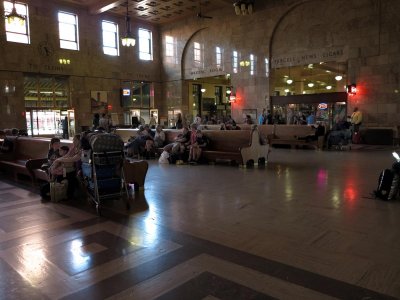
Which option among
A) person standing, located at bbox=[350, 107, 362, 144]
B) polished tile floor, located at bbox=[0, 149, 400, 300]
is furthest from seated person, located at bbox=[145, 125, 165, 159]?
person standing, located at bbox=[350, 107, 362, 144]

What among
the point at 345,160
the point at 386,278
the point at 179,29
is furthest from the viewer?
the point at 179,29

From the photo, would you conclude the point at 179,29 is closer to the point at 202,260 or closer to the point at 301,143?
the point at 301,143

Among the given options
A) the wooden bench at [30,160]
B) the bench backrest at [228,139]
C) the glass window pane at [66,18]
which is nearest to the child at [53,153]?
the wooden bench at [30,160]

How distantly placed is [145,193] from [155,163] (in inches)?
163

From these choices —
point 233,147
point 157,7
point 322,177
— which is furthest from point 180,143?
point 157,7

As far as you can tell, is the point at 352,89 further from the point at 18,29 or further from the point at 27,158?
the point at 18,29

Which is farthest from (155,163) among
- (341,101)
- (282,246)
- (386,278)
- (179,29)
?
(179,29)

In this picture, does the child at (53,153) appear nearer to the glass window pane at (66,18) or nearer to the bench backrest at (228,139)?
the bench backrest at (228,139)

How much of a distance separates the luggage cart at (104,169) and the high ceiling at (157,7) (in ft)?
51.5

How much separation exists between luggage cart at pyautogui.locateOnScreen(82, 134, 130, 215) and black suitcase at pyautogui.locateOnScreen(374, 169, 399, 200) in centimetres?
399

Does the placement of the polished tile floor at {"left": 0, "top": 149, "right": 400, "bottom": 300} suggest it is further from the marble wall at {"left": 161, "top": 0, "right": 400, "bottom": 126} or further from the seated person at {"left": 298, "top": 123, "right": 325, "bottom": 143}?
the marble wall at {"left": 161, "top": 0, "right": 400, "bottom": 126}

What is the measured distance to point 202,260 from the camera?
351 cm

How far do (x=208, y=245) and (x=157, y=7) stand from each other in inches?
810

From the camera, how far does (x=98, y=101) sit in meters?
22.5
